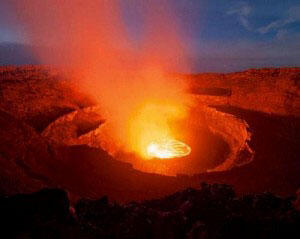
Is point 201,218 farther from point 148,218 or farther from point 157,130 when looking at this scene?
point 157,130

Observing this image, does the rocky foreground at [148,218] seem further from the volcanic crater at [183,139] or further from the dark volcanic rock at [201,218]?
the volcanic crater at [183,139]

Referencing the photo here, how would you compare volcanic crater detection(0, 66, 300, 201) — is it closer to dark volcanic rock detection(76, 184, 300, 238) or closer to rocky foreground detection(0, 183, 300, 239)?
rocky foreground detection(0, 183, 300, 239)

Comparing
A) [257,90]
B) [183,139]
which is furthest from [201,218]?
[257,90]

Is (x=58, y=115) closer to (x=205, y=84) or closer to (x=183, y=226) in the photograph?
(x=183, y=226)

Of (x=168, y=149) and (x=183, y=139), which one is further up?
(x=183, y=139)

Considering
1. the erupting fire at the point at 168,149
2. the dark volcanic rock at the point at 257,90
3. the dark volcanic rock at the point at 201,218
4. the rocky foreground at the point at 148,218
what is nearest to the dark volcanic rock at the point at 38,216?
the rocky foreground at the point at 148,218

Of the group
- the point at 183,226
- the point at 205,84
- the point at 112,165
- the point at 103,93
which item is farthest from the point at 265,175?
the point at 205,84
